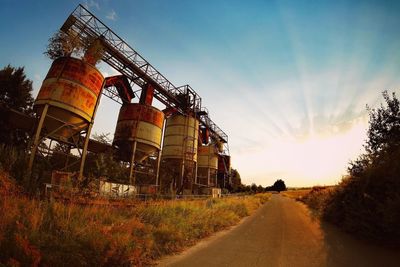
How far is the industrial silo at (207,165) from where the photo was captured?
37000 millimetres

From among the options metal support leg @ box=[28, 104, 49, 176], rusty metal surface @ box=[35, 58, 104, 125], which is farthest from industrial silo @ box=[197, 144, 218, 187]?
metal support leg @ box=[28, 104, 49, 176]

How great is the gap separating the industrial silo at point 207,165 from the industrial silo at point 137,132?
15730mm

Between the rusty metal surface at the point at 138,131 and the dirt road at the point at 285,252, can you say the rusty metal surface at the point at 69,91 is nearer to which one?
the rusty metal surface at the point at 138,131

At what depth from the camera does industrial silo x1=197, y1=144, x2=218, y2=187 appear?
121ft

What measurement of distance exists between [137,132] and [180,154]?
8810 mm

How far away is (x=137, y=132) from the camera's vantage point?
824 inches

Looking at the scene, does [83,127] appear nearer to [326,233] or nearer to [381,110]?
[326,233]

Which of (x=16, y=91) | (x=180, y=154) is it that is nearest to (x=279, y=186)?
(x=180, y=154)

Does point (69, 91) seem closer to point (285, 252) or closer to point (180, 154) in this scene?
point (285, 252)

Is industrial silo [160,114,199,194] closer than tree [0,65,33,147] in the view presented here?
No

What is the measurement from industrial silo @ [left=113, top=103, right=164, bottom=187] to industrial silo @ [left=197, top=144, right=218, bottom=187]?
15.7 metres

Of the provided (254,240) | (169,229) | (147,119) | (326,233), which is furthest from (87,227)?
(147,119)

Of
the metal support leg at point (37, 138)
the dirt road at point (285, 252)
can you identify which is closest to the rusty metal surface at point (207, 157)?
the metal support leg at point (37, 138)

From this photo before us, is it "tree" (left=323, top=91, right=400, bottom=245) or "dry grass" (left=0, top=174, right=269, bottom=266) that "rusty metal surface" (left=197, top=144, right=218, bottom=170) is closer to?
"tree" (left=323, top=91, right=400, bottom=245)
